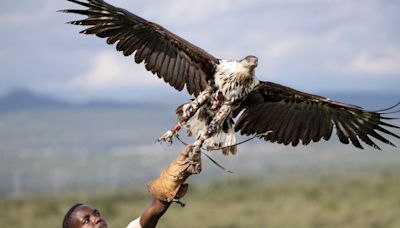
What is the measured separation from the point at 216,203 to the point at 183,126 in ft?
111

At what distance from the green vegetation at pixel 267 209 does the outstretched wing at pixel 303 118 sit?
59.1 ft

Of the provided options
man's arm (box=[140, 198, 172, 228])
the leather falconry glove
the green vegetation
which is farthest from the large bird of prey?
the green vegetation

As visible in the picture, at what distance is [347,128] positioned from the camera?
9852mm

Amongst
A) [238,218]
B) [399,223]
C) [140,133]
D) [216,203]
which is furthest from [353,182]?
[140,133]

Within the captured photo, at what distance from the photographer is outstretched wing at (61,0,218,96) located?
30.1ft

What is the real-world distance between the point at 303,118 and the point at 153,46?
4.93ft

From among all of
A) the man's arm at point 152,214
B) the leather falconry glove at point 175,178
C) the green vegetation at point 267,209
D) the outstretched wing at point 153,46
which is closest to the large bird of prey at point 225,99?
the outstretched wing at point 153,46

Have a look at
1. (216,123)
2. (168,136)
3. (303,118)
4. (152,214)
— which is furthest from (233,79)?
(152,214)

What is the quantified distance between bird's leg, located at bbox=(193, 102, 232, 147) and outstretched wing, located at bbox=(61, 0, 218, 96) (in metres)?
0.48

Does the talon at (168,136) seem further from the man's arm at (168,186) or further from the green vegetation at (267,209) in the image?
the green vegetation at (267,209)

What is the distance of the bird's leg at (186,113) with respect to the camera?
326 inches

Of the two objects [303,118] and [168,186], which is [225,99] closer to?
[303,118]

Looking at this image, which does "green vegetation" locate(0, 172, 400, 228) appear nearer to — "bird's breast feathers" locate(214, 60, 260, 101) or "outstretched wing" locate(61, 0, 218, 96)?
"outstretched wing" locate(61, 0, 218, 96)

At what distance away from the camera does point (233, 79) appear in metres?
8.88
